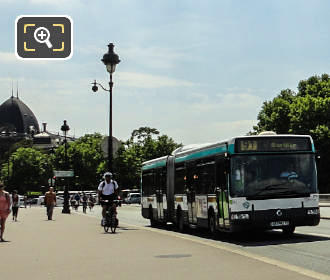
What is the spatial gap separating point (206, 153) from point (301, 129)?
162ft

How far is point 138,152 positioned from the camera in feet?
342

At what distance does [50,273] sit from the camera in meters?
10.7

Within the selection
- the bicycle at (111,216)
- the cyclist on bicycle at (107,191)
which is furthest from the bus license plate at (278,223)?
the bicycle at (111,216)

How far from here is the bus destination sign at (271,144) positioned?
16.2 m

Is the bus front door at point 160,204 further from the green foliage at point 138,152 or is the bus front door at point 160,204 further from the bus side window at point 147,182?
the green foliage at point 138,152

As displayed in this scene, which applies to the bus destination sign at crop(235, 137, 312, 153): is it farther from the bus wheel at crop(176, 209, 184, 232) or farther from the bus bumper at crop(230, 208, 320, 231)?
the bus wheel at crop(176, 209, 184, 232)

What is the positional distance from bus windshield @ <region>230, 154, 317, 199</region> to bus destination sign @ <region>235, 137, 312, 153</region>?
0.56 ft

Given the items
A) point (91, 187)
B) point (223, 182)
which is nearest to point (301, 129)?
point (223, 182)

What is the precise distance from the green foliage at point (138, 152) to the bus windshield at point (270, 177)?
86.0 metres

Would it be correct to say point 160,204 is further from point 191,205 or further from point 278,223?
point 278,223

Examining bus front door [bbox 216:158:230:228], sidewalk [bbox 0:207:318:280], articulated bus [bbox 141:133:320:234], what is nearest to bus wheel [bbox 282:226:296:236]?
articulated bus [bbox 141:133:320:234]

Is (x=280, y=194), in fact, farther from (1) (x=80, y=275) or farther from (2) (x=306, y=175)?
(1) (x=80, y=275)

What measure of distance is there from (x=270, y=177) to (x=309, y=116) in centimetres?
5102

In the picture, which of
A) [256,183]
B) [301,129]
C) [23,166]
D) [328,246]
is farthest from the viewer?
[23,166]
